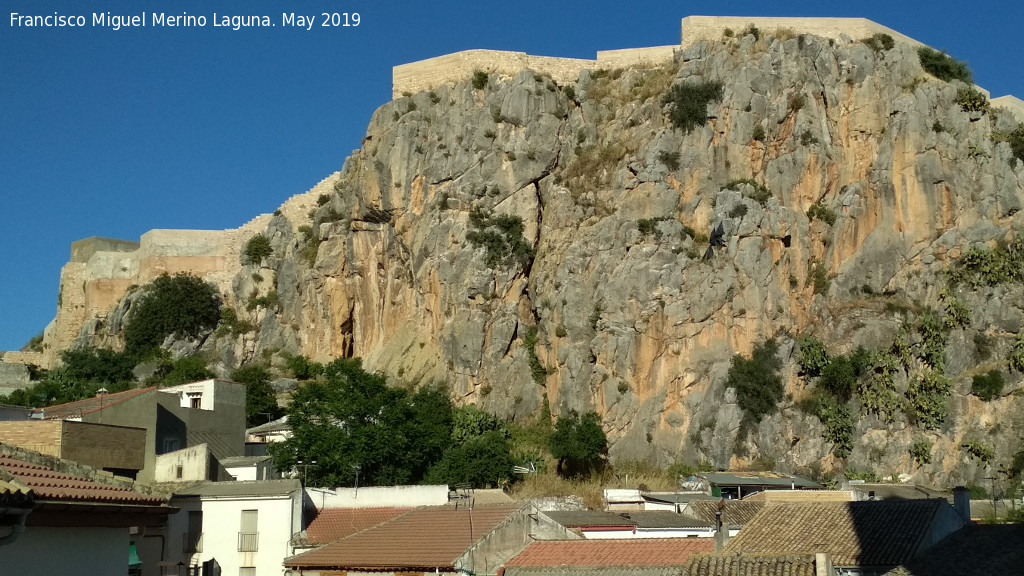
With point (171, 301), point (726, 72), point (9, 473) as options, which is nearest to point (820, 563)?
point (9, 473)

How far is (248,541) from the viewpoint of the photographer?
37.8m

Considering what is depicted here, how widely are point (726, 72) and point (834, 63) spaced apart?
21.6ft

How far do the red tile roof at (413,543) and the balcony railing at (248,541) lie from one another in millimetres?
1815

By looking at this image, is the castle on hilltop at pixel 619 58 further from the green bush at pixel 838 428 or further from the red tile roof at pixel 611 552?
the red tile roof at pixel 611 552

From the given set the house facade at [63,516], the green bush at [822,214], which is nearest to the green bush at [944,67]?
the green bush at [822,214]

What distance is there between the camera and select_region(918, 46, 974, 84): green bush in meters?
74.2

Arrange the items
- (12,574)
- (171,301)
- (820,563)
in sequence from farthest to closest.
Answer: (171,301) < (820,563) < (12,574)

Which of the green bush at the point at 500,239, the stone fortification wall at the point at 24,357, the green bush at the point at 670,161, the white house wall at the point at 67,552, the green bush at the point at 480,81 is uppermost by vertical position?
the green bush at the point at 480,81

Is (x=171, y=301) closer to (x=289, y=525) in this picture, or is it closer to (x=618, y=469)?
(x=618, y=469)

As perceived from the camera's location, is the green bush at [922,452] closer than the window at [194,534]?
No

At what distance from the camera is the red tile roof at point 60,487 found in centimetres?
1505

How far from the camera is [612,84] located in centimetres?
7762

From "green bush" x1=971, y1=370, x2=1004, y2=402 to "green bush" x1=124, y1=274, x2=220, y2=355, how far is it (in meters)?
51.4

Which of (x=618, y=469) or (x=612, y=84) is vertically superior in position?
(x=612, y=84)
